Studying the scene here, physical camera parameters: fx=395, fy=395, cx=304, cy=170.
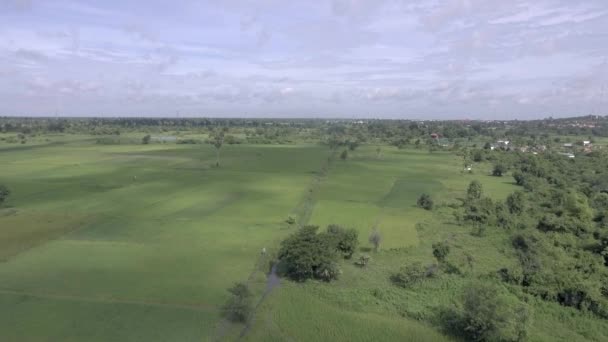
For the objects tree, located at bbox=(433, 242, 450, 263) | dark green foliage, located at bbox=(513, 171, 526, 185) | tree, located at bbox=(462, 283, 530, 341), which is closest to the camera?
tree, located at bbox=(462, 283, 530, 341)

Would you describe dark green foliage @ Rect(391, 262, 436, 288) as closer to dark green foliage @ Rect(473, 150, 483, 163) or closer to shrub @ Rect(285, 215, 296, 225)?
shrub @ Rect(285, 215, 296, 225)

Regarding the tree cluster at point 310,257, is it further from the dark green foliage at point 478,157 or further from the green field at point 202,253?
the dark green foliage at point 478,157

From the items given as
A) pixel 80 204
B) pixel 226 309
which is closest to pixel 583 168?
pixel 226 309

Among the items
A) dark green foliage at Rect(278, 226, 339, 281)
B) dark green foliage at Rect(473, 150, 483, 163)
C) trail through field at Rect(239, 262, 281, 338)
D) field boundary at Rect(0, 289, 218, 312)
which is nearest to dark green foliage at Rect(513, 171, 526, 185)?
dark green foliage at Rect(473, 150, 483, 163)

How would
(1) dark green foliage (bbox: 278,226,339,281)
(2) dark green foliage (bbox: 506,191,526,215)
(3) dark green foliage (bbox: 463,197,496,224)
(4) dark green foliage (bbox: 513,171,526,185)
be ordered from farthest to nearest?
(4) dark green foliage (bbox: 513,171,526,185)
(2) dark green foliage (bbox: 506,191,526,215)
(3) dark green foliage (bbox: 463,197,496,224)
(1) dark green foliage (bbox: 278,226,339,281)

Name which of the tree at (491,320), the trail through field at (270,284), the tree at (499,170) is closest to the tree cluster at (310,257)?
the trail through field at (270,284)

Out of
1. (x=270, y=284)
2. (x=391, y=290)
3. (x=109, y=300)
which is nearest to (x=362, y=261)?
(x=391, y=290)

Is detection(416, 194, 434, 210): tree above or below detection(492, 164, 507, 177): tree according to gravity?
below

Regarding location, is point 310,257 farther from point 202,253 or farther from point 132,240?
point 132,240
